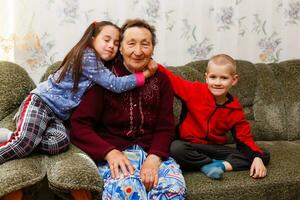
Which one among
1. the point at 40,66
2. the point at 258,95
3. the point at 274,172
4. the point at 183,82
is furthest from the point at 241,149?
the point at 40,66

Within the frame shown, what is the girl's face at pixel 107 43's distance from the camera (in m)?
1.86

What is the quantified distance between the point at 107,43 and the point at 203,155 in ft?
2.19

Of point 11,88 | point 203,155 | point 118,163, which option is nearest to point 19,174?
point 118,163

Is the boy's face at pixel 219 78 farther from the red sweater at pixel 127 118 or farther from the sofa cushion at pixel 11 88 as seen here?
the sofa cushion at pixel 11 88

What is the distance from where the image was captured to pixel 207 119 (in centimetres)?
201

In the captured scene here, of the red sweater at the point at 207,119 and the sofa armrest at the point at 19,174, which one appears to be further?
the red sweater at the point at 207,119

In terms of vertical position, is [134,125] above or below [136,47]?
below

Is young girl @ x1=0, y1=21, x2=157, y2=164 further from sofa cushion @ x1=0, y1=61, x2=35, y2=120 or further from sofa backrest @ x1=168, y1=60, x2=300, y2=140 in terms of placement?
sofa backrest @ x1=168, y1=60, x2=300, y2=140

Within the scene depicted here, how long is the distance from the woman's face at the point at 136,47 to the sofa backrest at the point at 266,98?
575 millimetres

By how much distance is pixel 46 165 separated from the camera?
1571mm

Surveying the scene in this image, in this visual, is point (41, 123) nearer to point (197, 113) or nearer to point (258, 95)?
point (197, 113)

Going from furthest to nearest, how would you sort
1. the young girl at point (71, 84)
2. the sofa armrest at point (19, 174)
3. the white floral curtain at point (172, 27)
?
the white floral curtain at point (172, 27) → the young girl at point (71, 84) → the sofa armrest at point (19, 174)

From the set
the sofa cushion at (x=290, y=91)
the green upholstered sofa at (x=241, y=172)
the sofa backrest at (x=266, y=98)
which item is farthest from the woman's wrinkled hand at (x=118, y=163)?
the sofa cushion at (x=290, y=91)

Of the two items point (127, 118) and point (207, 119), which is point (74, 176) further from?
point (207, 119)
